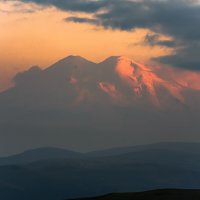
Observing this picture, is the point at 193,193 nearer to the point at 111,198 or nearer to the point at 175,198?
the point at 175,198

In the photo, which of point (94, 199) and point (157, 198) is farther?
point (94, 199)

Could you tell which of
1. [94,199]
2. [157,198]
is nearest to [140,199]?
[157,198]

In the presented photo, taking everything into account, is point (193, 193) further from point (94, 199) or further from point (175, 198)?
point (94, 199)

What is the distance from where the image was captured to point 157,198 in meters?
164

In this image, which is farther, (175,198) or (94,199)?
(94,199)

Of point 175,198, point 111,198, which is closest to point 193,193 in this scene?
point 175,198

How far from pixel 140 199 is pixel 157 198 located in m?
5.89

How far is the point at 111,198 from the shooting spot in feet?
576

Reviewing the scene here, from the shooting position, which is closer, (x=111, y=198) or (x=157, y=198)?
(x=157, y=198)

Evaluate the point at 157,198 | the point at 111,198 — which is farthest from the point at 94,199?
the point at 157,198

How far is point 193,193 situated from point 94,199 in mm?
31594

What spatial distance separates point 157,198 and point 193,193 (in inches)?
382

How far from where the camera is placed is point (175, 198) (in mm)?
161625

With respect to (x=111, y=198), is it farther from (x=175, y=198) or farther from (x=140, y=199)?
(x=175, y=198)
